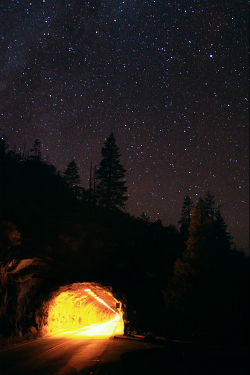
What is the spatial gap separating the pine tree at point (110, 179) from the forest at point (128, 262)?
6901 mm

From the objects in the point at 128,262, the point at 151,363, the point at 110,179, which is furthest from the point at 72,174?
the point at 151,363

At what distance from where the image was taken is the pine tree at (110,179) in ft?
172

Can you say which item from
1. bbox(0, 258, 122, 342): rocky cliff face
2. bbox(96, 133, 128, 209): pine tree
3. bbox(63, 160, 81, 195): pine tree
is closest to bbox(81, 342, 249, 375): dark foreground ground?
bbox(0, 258, 122, 342): rocky cliff face

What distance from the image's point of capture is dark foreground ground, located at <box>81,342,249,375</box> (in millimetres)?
7041

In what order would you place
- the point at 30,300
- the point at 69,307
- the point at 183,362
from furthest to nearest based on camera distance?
the point at 69,307 < the point at 30,300 < the point at 183,362

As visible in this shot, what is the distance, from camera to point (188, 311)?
12938 millimetres

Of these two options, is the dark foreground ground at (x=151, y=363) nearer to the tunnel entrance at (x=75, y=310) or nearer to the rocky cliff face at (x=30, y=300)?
the rocky cliff face at (x=30, y=300)

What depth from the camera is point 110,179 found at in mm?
54094

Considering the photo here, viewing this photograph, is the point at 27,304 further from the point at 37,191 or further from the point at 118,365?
the point at 37,191

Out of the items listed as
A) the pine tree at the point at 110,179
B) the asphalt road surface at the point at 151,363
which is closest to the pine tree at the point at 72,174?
the pine tree at the point at 110,179

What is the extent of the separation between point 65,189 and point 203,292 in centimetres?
3852

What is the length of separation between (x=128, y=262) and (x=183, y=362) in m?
21.8

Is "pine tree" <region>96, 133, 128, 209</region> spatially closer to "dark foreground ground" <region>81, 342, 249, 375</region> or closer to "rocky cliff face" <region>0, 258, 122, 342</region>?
"rocky cliff face" <region>0, 258, 122, 342</region>

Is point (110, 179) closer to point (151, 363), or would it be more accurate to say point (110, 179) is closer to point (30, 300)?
point (30, 300)
